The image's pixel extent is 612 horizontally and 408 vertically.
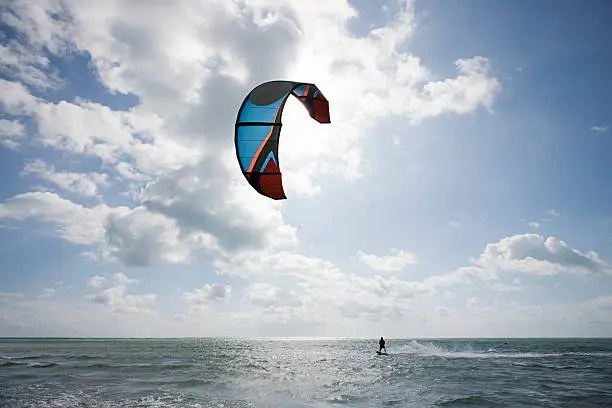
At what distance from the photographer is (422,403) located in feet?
40.7

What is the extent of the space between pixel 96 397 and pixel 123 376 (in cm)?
666

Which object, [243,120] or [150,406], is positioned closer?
[243,120]

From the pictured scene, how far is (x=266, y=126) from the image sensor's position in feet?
29.0

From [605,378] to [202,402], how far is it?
18484 mm

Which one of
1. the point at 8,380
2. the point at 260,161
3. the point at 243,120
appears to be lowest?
the point at 8,380

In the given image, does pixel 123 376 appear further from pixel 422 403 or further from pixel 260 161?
pixel 260 161

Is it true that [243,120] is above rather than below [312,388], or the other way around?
above

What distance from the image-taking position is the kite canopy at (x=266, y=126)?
327 inches

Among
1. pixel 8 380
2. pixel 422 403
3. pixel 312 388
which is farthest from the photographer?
pixel 8 380

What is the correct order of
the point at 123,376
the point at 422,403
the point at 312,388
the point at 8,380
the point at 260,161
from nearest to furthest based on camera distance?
the point at 260,161 < the point at 422,403 < the point at 312,388 < the point at 8,380 < the point at 123,376

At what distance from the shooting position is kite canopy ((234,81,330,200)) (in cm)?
830

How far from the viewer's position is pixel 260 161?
27.8 feet

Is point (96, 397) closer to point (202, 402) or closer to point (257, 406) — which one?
point (202, 402)

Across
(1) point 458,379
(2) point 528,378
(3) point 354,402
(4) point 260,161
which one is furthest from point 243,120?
(2) point 528,378
